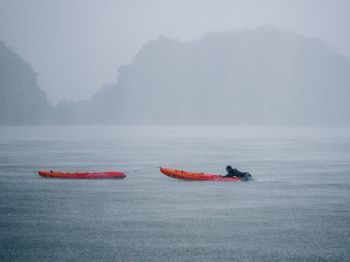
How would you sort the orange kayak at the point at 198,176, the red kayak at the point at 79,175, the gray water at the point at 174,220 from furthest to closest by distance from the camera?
the red kayak at the point at 79,175, the orange kayak at the point at 198,176, the gray water at the point at 174,220

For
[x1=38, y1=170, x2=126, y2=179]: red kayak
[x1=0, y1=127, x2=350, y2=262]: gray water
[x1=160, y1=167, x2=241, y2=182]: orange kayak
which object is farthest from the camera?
[x1=38, y1=170, x2=126, y2=179]: red kayak

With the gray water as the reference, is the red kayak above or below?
above

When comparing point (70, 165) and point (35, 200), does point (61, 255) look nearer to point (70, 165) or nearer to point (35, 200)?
point (35, 200)

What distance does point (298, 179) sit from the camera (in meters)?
36.0

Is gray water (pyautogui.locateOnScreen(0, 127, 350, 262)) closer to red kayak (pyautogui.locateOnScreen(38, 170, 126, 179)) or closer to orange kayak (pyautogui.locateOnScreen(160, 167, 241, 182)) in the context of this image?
orange kayak (pyautogui.locateOnScreen(160, 167, 241, 182))

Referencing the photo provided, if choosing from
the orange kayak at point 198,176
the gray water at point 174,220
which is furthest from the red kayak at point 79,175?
the orange kayak at point 198,176

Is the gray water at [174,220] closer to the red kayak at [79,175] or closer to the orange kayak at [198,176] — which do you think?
the orange kayak at [198,176]

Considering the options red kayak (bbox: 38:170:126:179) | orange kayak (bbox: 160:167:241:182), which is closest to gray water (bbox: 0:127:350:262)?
orange kayak (bbox: 160:167:241:182)

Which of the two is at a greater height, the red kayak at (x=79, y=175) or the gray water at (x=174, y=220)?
the red kayak at (x=79, y=175)

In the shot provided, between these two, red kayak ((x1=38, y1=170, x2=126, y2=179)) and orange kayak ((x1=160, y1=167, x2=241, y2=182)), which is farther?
red kayak ((x1=38, y1=170, x2=126, y2=179))

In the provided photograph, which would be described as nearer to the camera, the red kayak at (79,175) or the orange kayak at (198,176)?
the orange kayak at (198,176)

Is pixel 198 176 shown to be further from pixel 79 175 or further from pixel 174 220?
pixel 174 220

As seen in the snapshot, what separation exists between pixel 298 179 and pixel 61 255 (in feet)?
79.2

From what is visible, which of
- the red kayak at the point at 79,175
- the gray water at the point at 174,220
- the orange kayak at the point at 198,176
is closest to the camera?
the gray water at the point at 174,220
